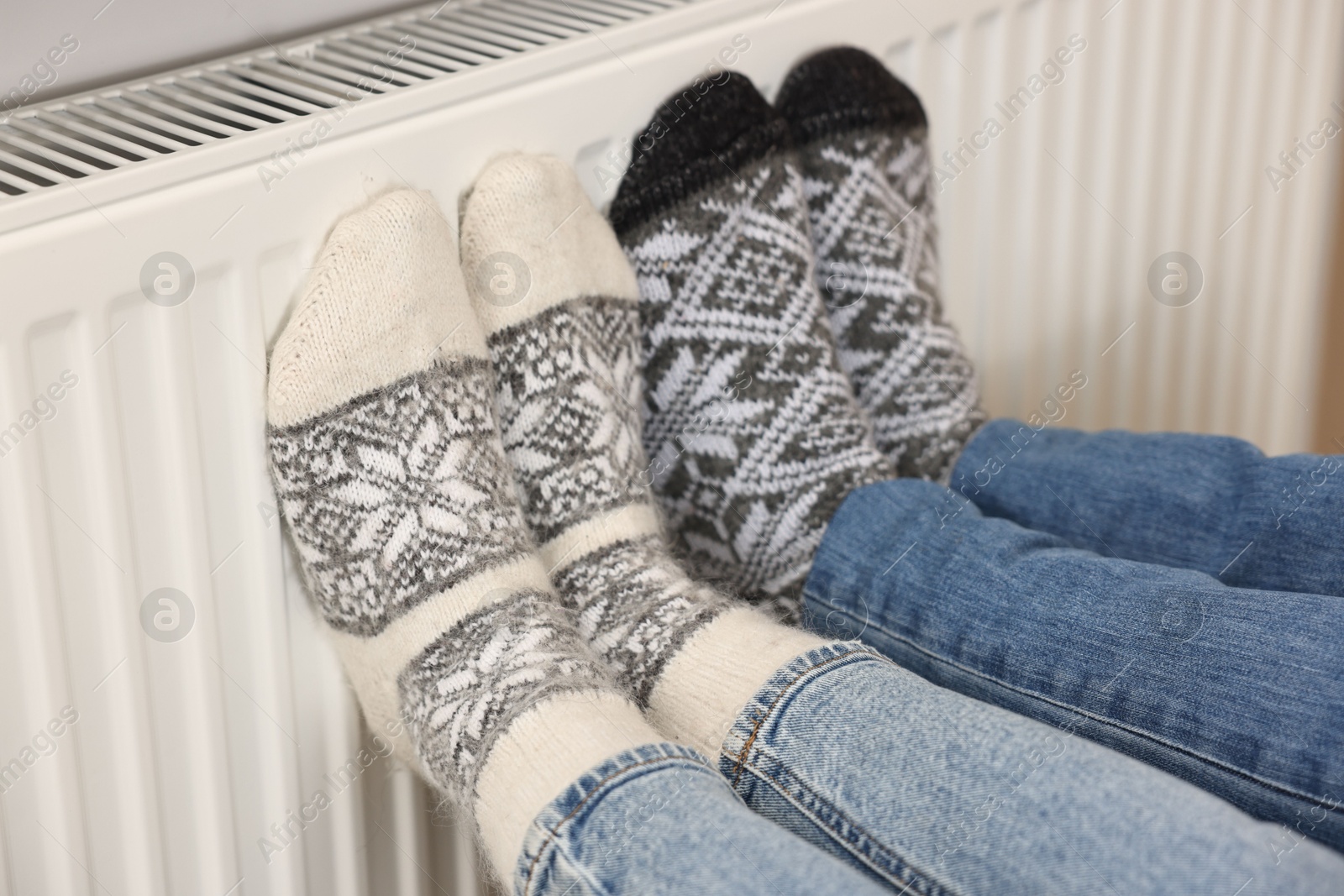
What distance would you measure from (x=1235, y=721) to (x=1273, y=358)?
Answer: 79 cm

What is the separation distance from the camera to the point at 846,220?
2.81 feet

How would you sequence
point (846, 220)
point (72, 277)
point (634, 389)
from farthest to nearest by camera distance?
1. point (846, 220)
2. point (634, 389)
3. point (72, 277)

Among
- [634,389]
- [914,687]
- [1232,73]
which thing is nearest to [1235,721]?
[914,687]

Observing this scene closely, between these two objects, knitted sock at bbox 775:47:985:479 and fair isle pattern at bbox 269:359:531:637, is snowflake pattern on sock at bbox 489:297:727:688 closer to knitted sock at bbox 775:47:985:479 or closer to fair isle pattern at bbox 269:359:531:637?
fair isle pattern at bbox 269:359:531:637

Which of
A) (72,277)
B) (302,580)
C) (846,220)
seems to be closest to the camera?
(72,277)

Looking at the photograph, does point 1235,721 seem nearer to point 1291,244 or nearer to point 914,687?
point 914,687

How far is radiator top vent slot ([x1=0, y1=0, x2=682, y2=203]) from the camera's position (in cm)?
55

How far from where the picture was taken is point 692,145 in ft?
2.43

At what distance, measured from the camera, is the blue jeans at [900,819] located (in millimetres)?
429

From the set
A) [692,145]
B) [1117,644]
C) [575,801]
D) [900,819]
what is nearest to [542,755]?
[575,801]

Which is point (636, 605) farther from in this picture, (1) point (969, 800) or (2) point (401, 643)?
(1) point (969, 800)

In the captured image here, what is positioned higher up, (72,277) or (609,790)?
(72,277)

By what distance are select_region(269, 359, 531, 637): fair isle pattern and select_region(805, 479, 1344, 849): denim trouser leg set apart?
7.8 inches

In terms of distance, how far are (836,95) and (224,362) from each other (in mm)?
426
